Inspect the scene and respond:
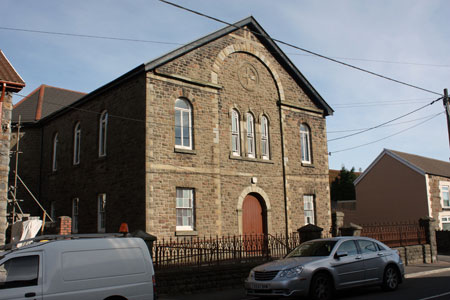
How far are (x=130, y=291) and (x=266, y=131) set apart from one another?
14386mm

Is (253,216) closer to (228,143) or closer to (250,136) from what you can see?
(228,143)

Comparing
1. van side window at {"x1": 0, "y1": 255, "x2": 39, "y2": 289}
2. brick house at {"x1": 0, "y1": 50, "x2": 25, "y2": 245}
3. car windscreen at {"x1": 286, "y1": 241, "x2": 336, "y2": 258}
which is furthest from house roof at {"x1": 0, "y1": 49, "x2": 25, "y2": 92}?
car windscreen at {"x1": 286, "y1": 241, "x2": 336, "y2": 258}

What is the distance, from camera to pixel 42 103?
29.5 metres

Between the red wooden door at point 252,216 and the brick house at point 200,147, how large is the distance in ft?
0.16

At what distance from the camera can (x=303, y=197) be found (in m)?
22.3

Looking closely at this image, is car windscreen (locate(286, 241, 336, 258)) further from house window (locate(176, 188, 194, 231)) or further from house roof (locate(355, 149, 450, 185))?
house roof (locate(355, 149, 450, 185))

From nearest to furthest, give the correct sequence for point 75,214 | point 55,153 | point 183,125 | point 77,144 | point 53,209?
point 183,125 < point 75,214 < point 77,144 < point 53,209 < point 55,153

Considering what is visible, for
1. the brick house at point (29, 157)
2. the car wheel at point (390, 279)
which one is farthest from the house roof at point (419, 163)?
the brick house at point (29, 157)

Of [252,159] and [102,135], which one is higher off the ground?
[102,135]

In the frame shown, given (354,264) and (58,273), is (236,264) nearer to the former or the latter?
(354,264)

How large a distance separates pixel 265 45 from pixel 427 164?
2141 cm

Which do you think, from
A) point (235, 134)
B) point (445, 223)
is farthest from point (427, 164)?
point (235, 134)

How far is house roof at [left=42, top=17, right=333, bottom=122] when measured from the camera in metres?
17.5

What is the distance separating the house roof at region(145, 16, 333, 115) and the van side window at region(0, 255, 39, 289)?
35.7 feet
